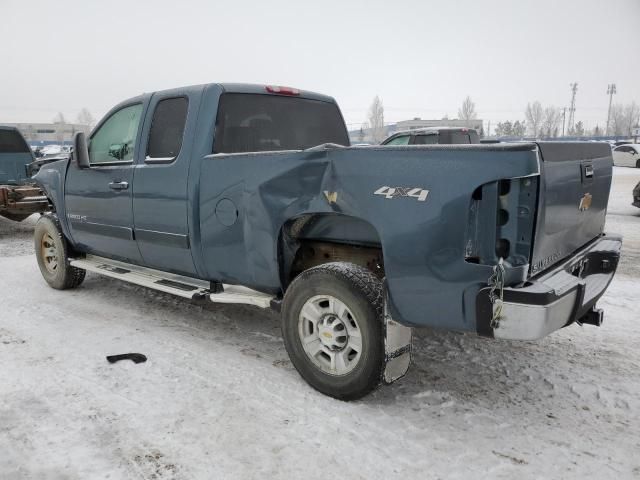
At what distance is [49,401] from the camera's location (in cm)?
329

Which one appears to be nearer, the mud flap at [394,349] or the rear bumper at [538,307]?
the rear bumper at [538,307]

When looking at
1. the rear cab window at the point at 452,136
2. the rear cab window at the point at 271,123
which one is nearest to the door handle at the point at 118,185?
the rear cab window at the point at 271,123

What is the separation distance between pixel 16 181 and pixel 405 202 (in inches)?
410

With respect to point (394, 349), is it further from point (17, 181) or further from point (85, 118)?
point (85, 118)

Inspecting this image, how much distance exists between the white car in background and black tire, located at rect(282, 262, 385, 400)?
96.6 ft

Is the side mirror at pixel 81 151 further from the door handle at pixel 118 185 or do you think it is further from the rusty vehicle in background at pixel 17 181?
the rusty vehicle in background at pixel 17 181

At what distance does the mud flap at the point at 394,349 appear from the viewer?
121 inches

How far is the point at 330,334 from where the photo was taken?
10.7 ft

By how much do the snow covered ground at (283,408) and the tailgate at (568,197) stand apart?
95cm

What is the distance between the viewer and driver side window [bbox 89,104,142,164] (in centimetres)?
476

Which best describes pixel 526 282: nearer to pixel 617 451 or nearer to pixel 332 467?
pixel 617 451

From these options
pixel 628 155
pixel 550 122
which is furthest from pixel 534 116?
pixel 628 155

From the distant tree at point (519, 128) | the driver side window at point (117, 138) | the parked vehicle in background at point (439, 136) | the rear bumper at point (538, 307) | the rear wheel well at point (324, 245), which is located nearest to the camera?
the rear bumper at point (538, 307)

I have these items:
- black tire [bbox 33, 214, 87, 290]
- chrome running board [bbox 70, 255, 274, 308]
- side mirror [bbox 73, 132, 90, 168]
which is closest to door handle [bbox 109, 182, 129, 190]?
side mirror [bbox 73, 132, 90, 168]
